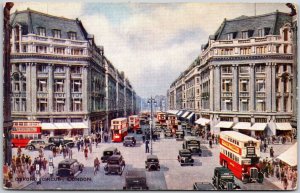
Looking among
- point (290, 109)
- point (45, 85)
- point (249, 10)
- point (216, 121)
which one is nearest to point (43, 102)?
point (45, 85)

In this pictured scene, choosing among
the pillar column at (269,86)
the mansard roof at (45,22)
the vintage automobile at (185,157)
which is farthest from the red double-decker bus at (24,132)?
the pillar column at (269,86)

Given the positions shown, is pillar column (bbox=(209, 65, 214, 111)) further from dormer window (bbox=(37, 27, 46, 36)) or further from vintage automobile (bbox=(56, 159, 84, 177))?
dormer window (bbox=(37, 27, 46, 36))

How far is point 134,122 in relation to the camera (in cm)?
1205

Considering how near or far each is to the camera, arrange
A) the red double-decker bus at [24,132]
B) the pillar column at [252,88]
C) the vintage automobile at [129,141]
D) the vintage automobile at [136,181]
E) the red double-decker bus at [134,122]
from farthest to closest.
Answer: the red double-decker bus at [134,122], the vintage automobile at [129,141], the red double-decker bus at [24,132], the pillar column at [252,88], the vintage automobile at [136,181]

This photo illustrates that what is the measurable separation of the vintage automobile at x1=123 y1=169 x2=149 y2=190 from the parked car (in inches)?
110

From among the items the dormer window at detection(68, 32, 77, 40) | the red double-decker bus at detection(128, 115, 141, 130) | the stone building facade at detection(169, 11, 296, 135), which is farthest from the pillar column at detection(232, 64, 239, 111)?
the dormer window at detection(68, 32, 77, 40)

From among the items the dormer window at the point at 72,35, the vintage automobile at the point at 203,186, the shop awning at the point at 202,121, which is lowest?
the vintage automobile at the point at 203,186

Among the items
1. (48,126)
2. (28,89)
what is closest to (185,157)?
(48,126)

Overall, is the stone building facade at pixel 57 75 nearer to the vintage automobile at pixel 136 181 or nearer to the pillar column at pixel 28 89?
the pillar column at pixel 28 89

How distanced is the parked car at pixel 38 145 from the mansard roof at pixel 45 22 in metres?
3.43

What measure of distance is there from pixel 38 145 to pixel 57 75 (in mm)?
2315

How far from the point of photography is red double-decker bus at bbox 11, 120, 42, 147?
1134 cm

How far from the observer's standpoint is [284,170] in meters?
10.8

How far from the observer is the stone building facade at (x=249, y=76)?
10782mm
